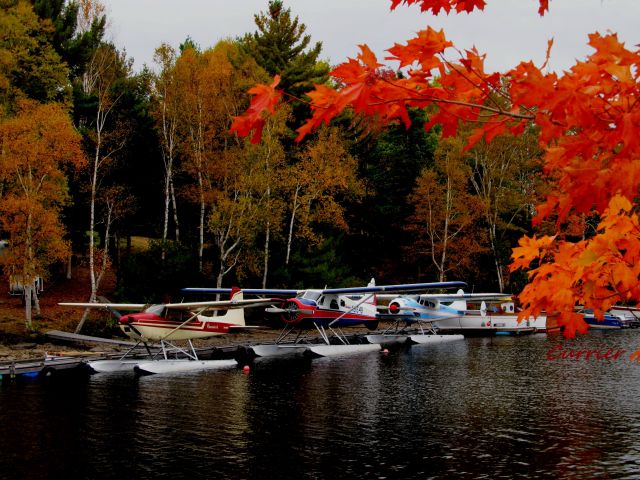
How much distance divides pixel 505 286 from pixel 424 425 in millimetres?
40858

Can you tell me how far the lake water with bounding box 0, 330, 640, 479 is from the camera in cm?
1404

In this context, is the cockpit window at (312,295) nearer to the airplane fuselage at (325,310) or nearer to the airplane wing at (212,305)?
the airplane fuselage at (325,310)

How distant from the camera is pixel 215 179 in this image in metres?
43.0

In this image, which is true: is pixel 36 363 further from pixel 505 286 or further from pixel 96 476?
pixel 505 286

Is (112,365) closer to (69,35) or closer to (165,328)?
(165,328)

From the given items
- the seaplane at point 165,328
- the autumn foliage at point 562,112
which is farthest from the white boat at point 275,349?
the autumn foliage at point 562,112

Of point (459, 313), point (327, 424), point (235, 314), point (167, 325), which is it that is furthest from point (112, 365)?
point (459, 313)

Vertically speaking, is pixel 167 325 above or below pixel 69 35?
below

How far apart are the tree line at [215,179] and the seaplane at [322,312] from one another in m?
5.04

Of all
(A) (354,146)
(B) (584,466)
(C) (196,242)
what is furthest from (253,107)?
(A) (354,146)

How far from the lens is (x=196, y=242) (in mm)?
43500

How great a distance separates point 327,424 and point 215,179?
27.1m

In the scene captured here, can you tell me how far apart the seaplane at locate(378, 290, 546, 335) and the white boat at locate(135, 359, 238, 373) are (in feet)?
52.4

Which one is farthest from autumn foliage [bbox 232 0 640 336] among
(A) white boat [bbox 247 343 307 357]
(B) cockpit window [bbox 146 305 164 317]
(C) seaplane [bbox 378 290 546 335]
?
(C) seaplane [bbox 378 290 546 335]
